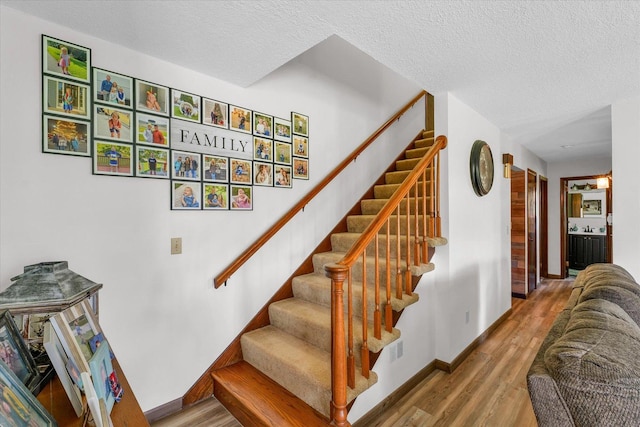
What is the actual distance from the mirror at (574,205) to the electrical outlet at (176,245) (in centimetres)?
792

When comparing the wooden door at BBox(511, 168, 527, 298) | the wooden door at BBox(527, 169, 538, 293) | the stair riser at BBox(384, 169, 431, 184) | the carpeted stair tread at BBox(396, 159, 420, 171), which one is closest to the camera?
the stair riser at BBox(384, 169, 431, 184)

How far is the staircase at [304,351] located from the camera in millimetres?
1703

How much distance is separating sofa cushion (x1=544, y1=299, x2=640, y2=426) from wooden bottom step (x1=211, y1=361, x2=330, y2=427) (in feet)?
4.01

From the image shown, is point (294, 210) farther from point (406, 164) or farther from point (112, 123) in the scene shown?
point (406, 164)

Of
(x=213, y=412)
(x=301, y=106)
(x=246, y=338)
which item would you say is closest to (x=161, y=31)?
(x=301, y=106)

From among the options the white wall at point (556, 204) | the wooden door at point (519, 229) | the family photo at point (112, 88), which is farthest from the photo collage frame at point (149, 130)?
the white wall at point (556, 204)

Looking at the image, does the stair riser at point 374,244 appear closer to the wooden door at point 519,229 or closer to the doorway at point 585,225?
the wooden door at point 519,229

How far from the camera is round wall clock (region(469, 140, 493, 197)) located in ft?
9.31

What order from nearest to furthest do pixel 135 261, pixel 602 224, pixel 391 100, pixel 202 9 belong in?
pixel 202 9
pixel 135 261
pixel 391 100
pixel 602 224

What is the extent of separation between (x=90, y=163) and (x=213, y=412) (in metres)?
1.68

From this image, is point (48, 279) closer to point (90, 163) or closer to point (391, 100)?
point (90, 163)

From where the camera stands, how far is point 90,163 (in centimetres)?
166

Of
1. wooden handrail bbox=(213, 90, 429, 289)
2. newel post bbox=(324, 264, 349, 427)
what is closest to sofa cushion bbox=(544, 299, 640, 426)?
newel post bbox=(324, 264, 349, 427)

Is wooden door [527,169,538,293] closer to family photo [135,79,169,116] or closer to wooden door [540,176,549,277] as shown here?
wooden door [540,176,549,277]
